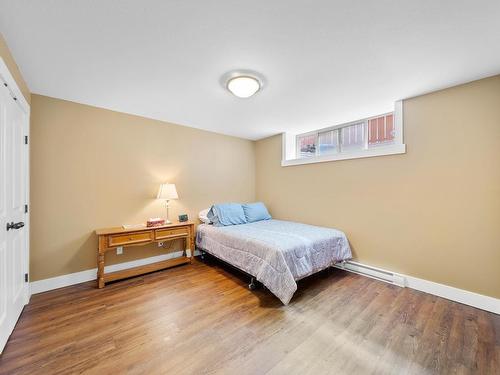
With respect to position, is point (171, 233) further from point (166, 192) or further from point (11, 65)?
point (11, 65)

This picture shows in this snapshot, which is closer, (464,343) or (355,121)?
(464,343)

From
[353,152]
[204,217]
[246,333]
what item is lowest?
[246,333]

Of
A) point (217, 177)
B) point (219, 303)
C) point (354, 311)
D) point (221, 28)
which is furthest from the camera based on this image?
point (217, 177)

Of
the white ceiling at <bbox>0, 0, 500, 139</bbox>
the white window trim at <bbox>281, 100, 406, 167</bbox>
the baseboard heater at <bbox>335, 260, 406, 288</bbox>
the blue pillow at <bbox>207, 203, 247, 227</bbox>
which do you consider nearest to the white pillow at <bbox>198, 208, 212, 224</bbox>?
the blue pillow at <bbox>207, 203, 247, 227</bbox>

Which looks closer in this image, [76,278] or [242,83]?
[242,83]

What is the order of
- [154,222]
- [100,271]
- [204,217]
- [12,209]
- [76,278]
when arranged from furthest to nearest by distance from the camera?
[204,217] → [154,222] → [76,278] → [100,271] → [12,209]

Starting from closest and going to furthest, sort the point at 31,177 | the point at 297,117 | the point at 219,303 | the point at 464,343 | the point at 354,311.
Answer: the point at 464,343 → the point at 354,311 → the point at 219,303 → the point at 31,177 → the point at 297,117

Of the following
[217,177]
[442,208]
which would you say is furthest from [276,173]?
[442,208]

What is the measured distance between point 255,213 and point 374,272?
2031 millimetres

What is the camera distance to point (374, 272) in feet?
9.37

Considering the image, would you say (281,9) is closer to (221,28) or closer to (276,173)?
(221,28)

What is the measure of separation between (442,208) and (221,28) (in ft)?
9.47

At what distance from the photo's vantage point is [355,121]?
11.0 feet

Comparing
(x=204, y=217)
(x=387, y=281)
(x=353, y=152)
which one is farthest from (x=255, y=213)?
(x=387, y=281)
